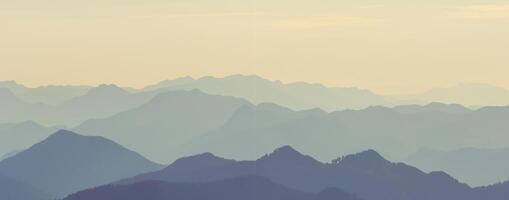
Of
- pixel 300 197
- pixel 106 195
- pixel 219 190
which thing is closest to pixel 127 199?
pixel 106 195

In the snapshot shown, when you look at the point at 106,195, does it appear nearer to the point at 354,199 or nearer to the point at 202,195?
the point at 202,195

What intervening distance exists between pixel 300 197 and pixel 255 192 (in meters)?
7.82

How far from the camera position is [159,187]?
646 ft

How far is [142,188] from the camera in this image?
19512 cm

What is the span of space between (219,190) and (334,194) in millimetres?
19949

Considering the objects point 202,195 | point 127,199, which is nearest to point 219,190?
point 202,195

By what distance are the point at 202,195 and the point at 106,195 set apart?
1607cm

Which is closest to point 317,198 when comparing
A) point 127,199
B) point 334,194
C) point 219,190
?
point 334,194

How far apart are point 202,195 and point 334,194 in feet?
72.9

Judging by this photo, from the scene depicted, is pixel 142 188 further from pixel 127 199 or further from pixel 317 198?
pixel 317 198

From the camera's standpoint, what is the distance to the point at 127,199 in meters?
191

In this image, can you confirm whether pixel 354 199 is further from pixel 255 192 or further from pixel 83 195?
pixel 83 195

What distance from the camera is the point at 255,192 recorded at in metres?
196

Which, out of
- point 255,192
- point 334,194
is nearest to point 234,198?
point 255,192
